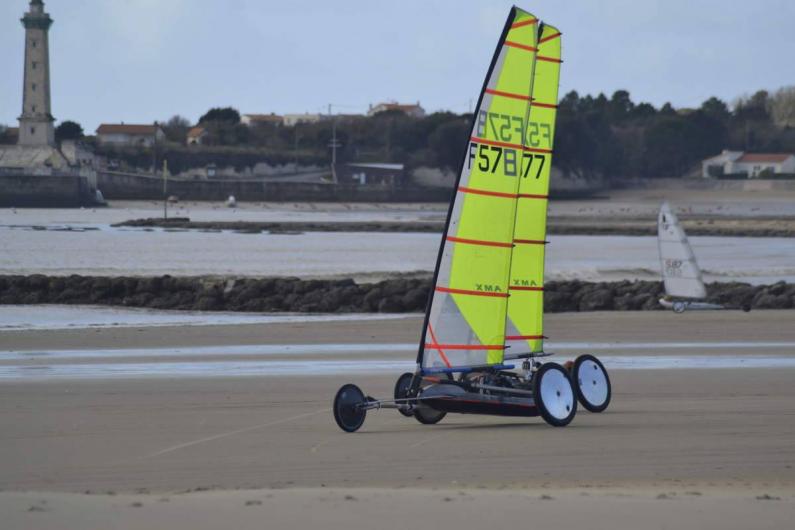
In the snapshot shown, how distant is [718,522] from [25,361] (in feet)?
34.4

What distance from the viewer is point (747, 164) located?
118 metres

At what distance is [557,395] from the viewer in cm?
1073

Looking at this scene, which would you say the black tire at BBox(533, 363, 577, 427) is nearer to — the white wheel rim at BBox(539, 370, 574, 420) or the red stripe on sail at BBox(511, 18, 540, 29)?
the white wheel rim at BBox(539, 370, 574, 420)

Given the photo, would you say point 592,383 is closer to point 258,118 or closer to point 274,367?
point 274,367

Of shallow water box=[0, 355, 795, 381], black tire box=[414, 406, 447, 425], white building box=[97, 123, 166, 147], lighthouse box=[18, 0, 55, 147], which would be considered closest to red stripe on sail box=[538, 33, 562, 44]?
black tire box=[414, 406, 447, 425]

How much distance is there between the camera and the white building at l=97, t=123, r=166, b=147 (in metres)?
129

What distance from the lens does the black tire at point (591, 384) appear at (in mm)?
11461

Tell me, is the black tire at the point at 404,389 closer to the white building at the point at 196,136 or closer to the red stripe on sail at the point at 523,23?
the red stripe on sail at the point at 523,23

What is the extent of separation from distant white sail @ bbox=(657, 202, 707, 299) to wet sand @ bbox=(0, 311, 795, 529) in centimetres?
1065

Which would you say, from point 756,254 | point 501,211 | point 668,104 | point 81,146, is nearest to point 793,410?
point 501,211

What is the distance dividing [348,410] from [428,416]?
2.96 ft

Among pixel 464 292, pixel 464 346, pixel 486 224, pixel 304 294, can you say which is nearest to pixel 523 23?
pixel 486 224

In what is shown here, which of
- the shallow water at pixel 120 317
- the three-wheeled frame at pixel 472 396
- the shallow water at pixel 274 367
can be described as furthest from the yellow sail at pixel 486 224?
the shallow water at pixel 120 317

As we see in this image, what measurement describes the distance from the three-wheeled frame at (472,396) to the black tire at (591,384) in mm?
191
